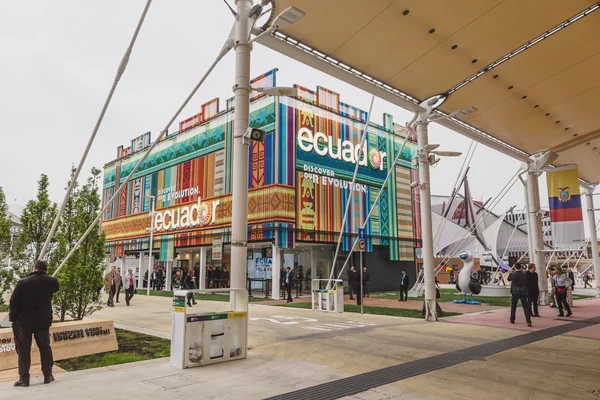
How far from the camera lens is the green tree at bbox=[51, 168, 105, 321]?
901 centimetres

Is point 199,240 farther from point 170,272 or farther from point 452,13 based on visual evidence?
point 452,13

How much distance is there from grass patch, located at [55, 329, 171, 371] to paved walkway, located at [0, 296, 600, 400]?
0.53 metres

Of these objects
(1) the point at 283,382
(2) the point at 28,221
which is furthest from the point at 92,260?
(1) the point at 283,382

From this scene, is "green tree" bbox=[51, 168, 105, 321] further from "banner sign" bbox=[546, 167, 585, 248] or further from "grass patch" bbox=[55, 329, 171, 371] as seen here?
"banner sign" bbox=[546, 167, 585, 248]

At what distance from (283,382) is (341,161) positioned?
21073 millimetres

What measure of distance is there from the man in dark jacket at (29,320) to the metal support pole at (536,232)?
17814mm

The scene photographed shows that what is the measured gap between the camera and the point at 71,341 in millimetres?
7410

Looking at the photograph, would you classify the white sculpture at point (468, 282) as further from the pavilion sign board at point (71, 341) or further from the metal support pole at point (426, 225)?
the pavilion sign board at point (71, 341)

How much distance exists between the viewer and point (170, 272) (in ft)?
100

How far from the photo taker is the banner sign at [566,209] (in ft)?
55.9

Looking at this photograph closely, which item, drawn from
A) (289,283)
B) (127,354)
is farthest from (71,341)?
(289,283)

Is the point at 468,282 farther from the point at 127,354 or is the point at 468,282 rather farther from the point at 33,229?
the point at 33,229

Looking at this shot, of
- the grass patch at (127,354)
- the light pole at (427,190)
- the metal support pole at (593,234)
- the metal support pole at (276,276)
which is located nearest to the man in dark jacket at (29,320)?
the grass patch at (127,354)

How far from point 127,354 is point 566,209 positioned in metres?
17.1
